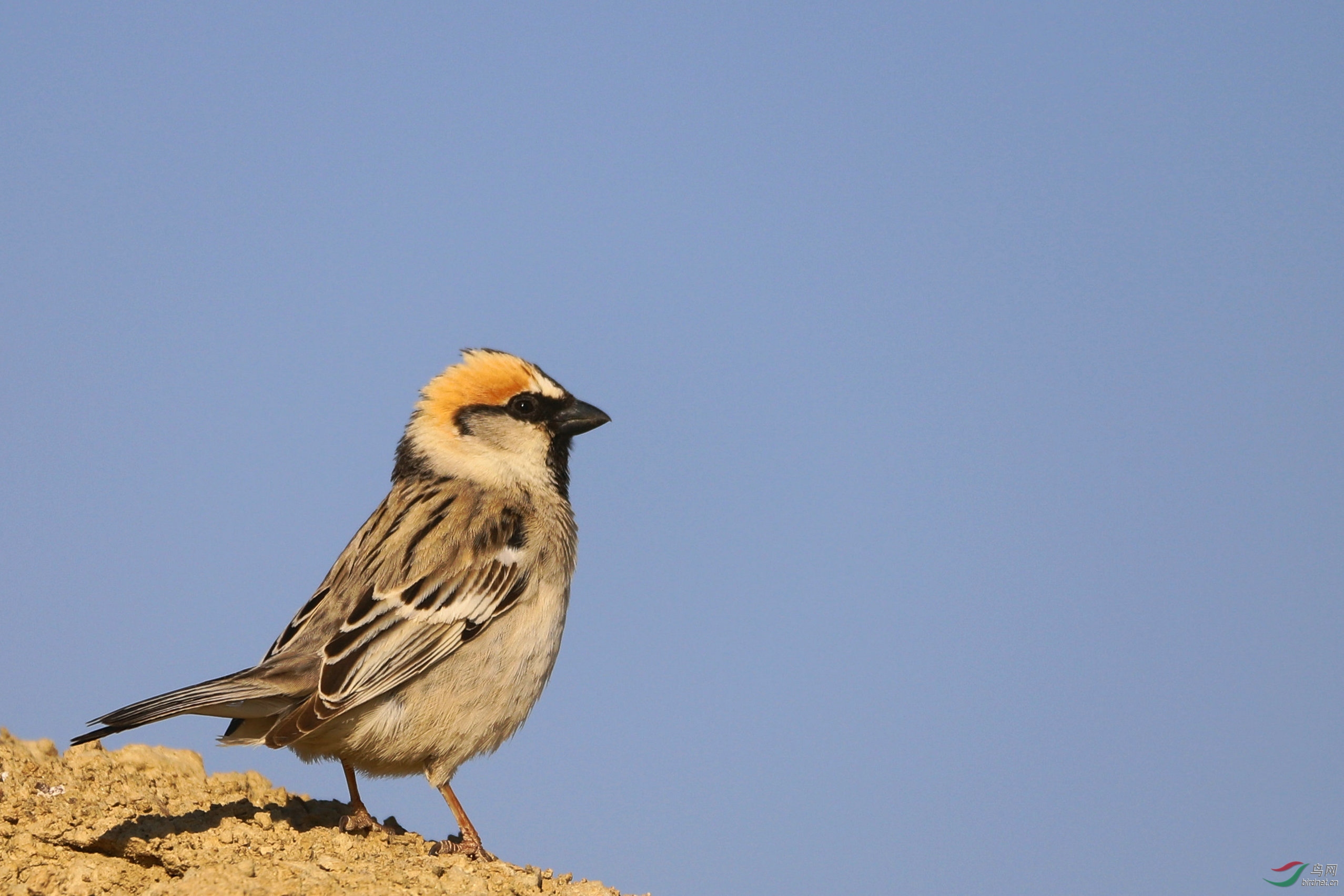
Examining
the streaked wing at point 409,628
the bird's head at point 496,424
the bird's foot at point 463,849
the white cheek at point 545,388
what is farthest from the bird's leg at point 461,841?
the white cheek at point 545,388

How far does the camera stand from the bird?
26.2 ft

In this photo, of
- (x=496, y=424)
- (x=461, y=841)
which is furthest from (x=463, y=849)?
(x=496, y=424)

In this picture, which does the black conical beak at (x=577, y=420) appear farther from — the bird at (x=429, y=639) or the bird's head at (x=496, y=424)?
the bird at (x=429, y=639)

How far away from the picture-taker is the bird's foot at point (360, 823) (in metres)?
8.43

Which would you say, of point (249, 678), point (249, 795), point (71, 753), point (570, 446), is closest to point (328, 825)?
point (249, 795)

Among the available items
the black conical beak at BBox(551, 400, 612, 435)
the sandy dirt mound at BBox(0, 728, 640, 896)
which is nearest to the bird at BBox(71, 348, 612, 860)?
the black conical beak at BBox(551, 400, 612, 435)

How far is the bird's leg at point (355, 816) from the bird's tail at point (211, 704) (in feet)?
2.48

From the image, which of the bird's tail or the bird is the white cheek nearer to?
the bird

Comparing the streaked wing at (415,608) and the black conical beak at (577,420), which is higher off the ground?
the black conical beak at (577,420)

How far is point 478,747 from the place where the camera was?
858 centimetres

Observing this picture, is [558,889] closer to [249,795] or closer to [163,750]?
[249,795]

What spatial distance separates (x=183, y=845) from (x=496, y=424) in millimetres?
3753

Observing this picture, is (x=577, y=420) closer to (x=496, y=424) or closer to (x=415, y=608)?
(x=496, y=424)

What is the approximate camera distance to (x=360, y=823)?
8.53 m
